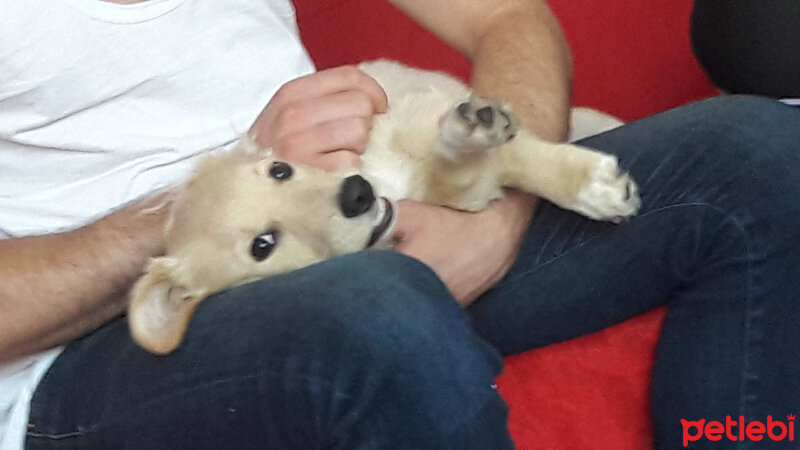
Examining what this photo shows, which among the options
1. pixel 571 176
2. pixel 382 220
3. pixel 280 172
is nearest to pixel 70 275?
pixel 280 172

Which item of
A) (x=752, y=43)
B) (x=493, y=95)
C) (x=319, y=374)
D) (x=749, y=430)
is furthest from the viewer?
(x=752, y=43)

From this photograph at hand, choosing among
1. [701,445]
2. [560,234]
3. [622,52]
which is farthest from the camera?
[622,52]

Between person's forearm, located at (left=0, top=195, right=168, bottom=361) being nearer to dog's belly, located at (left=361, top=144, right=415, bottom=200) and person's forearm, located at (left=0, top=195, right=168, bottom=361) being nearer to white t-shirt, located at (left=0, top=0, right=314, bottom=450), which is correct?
white t-shirt, located at (left=0, top=0, right=314, bottom=450)

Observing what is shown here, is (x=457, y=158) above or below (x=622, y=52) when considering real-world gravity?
above

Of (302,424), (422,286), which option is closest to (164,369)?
(302,424)

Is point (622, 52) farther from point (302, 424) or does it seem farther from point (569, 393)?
point (302, 424)

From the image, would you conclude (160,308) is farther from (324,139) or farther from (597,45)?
(597,45)
